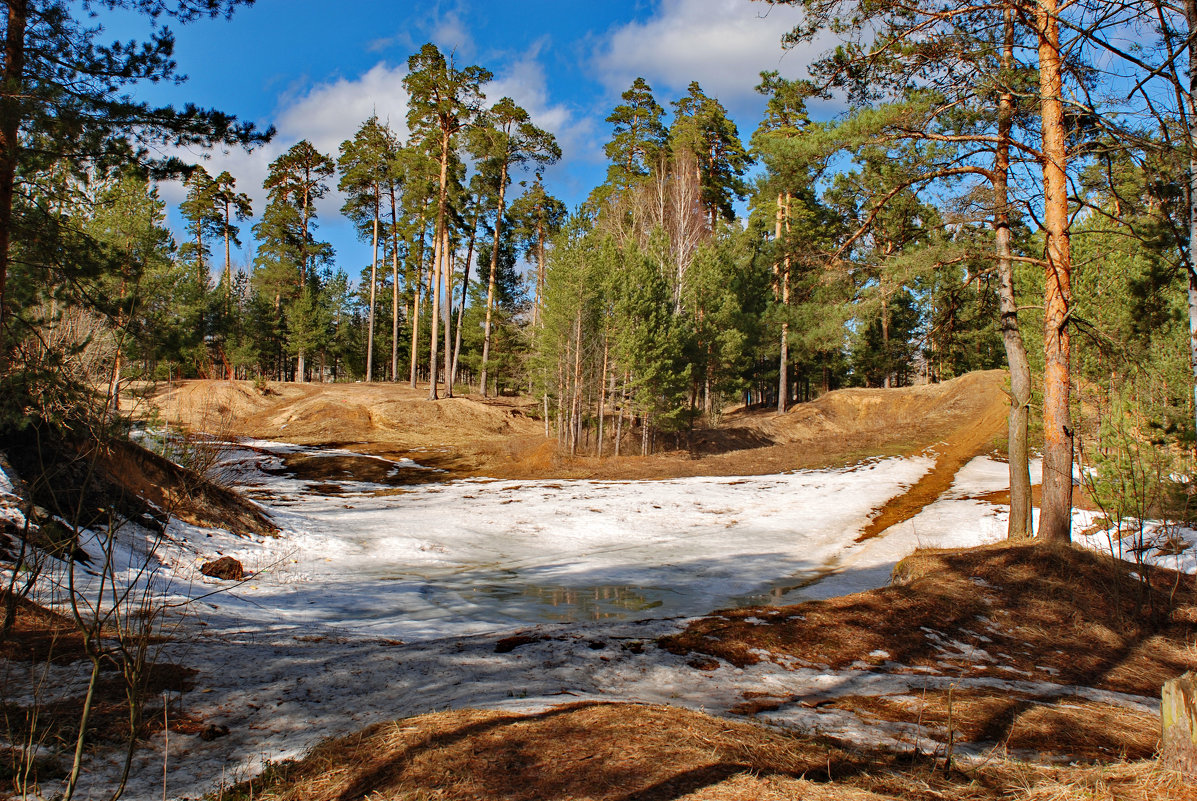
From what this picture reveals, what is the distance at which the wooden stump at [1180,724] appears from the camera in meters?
2.55

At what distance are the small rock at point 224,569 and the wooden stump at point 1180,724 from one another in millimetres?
9200

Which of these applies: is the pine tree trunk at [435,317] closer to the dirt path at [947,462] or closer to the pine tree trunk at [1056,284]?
the dirt path at [947,462]

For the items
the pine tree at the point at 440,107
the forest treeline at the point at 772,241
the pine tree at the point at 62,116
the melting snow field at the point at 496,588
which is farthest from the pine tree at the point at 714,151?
the pine tree at the point at 62,116

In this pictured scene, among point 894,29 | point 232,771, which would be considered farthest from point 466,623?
point 894,29

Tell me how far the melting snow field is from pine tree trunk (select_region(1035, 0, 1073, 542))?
3.06m

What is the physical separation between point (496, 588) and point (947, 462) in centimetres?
1982

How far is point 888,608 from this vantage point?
6.91 metres

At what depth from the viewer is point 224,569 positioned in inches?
333

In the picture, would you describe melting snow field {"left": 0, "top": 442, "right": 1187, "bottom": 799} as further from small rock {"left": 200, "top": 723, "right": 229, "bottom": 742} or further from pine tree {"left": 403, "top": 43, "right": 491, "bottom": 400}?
pine tree {"left": 403, "top": 43, "right": 491, "bottom": 400}

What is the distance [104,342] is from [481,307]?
33611 mm

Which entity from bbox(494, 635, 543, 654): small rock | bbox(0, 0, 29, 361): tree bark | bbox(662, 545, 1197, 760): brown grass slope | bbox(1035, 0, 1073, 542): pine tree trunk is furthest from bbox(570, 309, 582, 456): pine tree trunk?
bbox(494, 635, 543, 654): small rock

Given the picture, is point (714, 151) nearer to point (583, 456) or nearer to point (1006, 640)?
point (583, 456)

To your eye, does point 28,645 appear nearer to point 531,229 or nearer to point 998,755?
point 998,755

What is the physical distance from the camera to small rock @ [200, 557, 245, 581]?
8.33 m
